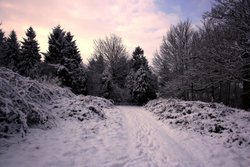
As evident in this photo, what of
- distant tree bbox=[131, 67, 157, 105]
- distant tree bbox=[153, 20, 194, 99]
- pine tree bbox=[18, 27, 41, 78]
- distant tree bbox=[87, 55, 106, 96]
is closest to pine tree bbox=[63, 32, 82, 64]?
distant tree bbox=[87, 55, 106, 96]

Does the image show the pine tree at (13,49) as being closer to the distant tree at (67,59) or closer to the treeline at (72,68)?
the treeline at (72,68)

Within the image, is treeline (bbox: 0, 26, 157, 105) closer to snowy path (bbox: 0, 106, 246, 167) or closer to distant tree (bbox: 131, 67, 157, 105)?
distant tree (bbox: 131, 67, 157, 105)

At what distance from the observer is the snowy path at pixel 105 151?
4.54m

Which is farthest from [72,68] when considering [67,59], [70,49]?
[70,49]


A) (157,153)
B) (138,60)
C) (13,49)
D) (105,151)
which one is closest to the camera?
(105,151)

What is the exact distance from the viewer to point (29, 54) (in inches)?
1219

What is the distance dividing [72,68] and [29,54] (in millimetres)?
6766

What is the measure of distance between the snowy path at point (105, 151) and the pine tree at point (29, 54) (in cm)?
2535

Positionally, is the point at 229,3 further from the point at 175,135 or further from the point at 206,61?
the point at 175,135

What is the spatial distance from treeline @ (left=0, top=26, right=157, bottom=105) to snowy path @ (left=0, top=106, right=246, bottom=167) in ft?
72.7

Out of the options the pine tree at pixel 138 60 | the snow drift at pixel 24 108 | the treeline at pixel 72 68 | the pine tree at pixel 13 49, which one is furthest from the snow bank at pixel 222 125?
the pine tree at pixel 13 49

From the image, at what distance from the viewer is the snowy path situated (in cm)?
454

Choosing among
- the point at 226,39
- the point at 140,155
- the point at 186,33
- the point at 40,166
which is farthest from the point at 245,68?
the point at 186,33

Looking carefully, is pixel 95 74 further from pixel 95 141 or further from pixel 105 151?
pixel 105 151
